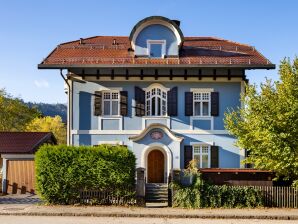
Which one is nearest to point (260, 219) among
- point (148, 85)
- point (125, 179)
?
point (125, 179)

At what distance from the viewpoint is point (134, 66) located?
23.8 meters

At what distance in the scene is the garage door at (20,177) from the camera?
25.5 m

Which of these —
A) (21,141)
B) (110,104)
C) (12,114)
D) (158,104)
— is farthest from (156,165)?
(12,114)

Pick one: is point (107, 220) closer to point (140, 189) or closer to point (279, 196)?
point (140, 189)

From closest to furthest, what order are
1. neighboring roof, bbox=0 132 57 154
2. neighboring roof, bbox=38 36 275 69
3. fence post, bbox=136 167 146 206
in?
fence post, bbox=136 167 146 206
neighboring roof, bbox=38 36 275 69
neighboring roof, bbox=0 132 57 154

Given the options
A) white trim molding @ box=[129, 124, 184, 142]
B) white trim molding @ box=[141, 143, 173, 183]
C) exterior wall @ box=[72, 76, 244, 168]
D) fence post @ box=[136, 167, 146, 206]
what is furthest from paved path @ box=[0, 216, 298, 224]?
exterior wall @ box=[72, 76, 244, 168]

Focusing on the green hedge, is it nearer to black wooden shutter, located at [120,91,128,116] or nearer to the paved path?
the paved path

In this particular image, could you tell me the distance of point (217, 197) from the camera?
63.9 ft

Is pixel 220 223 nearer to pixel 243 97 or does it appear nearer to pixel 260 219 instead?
pixel 260 219

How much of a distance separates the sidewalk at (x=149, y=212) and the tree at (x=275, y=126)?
2.03m

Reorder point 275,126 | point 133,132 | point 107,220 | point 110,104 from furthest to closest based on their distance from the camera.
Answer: point 110,104 < point 133,132 < point 275,126 < point 107,220

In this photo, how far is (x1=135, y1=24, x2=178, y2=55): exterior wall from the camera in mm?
25078

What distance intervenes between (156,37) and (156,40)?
179 mm

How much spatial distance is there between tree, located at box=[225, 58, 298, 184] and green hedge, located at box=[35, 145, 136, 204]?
541cm
